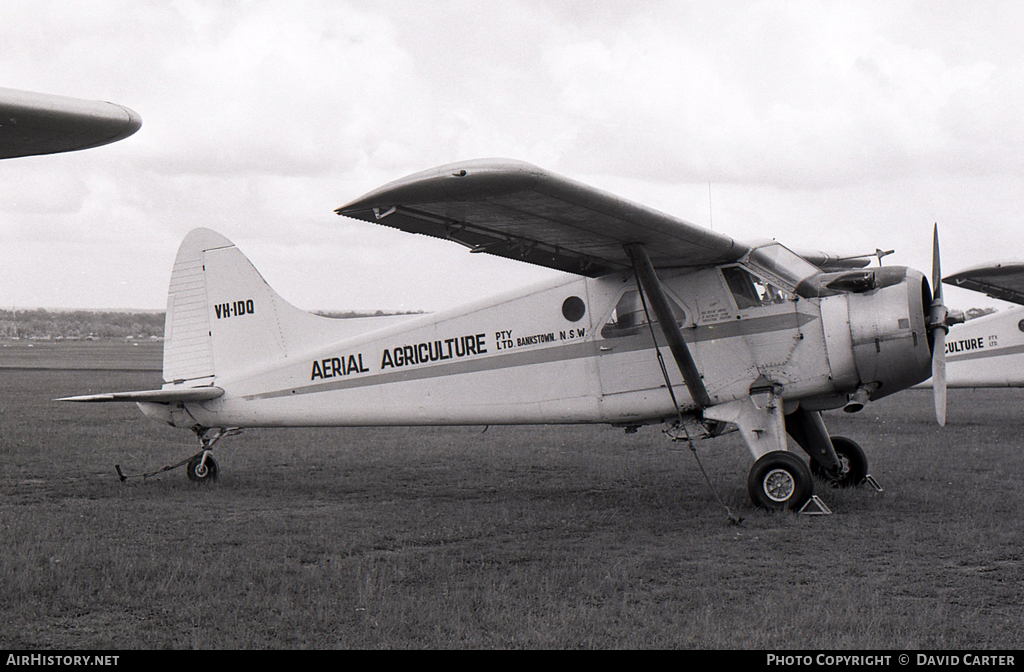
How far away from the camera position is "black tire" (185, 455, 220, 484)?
10.8 metres

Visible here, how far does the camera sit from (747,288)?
9062 mm

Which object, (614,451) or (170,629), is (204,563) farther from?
(614,451)

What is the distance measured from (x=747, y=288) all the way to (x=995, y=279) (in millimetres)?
8219

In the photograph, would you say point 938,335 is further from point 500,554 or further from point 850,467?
point 500,554

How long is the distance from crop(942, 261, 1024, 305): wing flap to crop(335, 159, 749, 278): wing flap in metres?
7.63

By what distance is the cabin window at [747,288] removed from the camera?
8930mm

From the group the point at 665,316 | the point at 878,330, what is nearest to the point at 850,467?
the point at 878,330

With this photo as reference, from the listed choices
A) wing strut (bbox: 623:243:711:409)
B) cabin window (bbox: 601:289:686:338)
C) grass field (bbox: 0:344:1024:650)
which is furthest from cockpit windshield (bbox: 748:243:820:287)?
grass field (bbox: 0:344:1024:650)

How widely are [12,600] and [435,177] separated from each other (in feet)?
12.8

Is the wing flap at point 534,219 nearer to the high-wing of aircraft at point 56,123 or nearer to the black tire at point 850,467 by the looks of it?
the black tire at point 850,467

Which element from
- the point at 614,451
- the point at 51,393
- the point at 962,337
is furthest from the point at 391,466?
the point at 51,393

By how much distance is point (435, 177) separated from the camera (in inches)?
240

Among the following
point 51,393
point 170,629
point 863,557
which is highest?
point 51,393

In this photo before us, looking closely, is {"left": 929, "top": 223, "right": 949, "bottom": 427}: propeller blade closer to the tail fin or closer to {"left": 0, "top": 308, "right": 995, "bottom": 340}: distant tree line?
the tail fin
